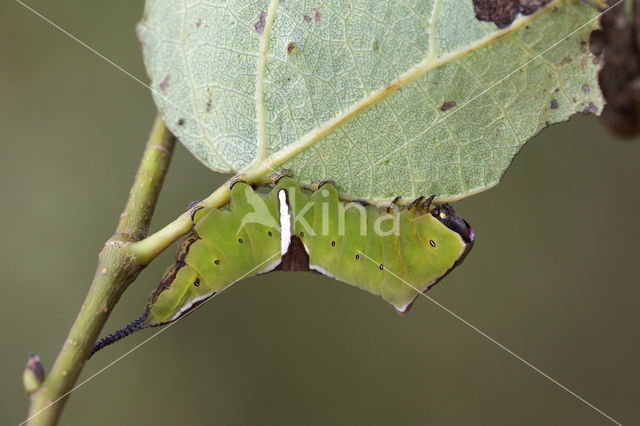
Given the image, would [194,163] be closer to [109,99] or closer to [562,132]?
[109,99]

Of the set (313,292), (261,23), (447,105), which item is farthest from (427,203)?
(313,292)

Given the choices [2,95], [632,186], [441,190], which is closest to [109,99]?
[2,95]

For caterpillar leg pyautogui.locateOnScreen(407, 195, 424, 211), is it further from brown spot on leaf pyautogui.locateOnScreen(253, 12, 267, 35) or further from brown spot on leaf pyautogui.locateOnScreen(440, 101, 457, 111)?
brown spot on leaf pyautogui.locateOnScreen(253, 12, 267, 35)

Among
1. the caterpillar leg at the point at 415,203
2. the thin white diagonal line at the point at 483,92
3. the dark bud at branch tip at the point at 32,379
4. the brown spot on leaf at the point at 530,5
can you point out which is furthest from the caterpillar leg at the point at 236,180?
the brown spot on leaf at the point at 530,5

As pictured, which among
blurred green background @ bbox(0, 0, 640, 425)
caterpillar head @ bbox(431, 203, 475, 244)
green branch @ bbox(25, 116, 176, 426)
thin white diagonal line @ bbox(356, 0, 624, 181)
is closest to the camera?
green branch @ bbox(25, 116, 176, 426)

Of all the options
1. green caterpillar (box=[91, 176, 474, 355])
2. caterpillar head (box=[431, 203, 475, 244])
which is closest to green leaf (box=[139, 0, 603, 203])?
green caterpillar (box=[91, 176, 474, 355])
